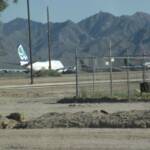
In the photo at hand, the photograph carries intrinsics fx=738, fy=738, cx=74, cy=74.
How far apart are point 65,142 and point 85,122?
4092 mm

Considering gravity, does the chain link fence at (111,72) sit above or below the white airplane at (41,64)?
below

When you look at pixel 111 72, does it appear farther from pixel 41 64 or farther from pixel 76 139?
pixel 41 64

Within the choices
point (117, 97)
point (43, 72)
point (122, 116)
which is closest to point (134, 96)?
point (117, 97)

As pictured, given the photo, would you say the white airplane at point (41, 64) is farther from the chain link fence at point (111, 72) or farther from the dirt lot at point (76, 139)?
the dirt lot at point (76, 139)

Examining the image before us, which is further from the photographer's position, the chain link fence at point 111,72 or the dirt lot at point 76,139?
the chain link fence at point 111,72

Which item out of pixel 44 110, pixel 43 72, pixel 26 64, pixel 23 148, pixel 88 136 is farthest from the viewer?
pixel 26 64

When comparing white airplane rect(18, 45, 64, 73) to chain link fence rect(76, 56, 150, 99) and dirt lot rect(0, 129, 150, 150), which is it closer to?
chain link fence rect(76, 56, 150, 99)

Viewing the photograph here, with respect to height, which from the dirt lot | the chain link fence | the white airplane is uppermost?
the white airplane

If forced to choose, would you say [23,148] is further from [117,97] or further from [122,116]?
[117,97]

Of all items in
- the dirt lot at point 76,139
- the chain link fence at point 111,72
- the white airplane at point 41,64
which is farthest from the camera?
the white airplane at point 41,64

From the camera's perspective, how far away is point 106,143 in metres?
17.7

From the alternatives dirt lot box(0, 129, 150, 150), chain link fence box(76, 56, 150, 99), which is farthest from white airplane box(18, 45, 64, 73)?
dirt lot box(0, 129, 150, 150)

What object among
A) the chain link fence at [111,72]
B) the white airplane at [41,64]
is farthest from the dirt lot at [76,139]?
the white airplane at [41,64]

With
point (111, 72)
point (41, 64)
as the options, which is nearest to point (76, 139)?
point (111, 72)
